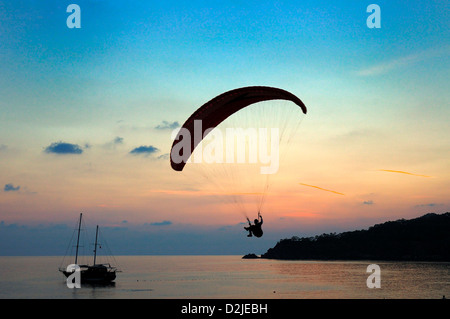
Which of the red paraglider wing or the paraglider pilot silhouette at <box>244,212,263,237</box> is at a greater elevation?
the red paraglider wing

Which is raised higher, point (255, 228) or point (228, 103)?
point (228, 103)

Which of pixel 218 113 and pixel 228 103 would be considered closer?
pixel 228 103

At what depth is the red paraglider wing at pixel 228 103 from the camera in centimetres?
2100

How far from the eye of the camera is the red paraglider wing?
21.0m

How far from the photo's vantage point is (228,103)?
71.6ft

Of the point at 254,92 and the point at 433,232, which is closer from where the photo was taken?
the point at 254,92

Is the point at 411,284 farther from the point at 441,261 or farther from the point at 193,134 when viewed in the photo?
the point at 441,261

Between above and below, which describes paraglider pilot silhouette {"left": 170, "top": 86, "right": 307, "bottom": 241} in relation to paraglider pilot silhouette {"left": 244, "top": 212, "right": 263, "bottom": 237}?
above

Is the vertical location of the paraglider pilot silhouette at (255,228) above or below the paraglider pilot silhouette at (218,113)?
below

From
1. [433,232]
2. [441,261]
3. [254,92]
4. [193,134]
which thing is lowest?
[441,261]
